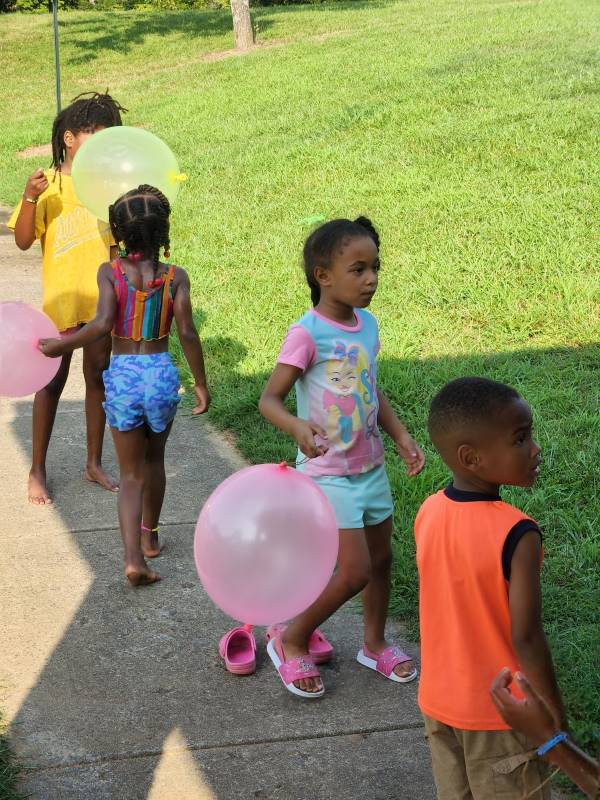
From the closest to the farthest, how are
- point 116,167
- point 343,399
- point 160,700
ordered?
point 343,399 < point 160,700 < point 116,167

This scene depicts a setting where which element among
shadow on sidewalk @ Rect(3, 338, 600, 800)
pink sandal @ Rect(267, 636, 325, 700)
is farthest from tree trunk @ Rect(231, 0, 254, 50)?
pink sandal @ Rect(267, 636, 325, 700)

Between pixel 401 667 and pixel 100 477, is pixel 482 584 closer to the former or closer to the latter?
pixel 401 667

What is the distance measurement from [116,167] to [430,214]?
491 cm

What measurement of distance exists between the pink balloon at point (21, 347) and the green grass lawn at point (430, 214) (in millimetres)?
1481

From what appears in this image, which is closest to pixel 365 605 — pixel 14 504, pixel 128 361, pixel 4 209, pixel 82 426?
pixel 128 361

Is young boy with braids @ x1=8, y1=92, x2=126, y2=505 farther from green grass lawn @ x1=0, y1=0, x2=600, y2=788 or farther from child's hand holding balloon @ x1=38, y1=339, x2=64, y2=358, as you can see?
green grass lawn @ x1=0, y1=0, x2=600, y2=788

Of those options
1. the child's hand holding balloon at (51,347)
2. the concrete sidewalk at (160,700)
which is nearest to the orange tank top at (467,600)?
the concrete sidewalk at (160,700)

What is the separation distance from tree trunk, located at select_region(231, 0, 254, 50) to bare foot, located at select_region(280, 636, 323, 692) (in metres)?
19.9

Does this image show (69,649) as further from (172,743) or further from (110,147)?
(110,147)

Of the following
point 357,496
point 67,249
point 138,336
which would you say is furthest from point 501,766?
point 67,249

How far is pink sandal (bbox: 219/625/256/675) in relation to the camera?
3.75 meters

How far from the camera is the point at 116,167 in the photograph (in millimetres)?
4504

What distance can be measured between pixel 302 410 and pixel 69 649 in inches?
49.9

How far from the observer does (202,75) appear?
1967 cm
